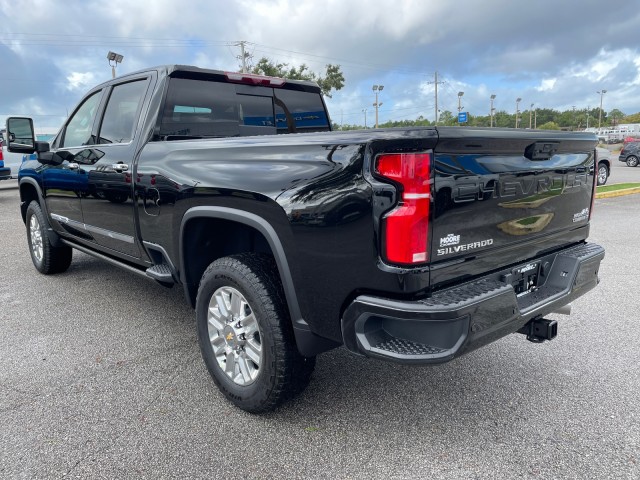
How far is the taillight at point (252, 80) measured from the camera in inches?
155

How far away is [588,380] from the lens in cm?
311

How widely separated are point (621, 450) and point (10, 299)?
5.08 meters

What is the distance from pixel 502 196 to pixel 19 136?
4.55m

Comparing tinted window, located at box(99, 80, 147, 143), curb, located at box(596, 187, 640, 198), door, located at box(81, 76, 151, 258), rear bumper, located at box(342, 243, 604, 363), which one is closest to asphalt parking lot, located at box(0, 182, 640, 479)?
rear bumper, located at box(342, 243, 604, 363)

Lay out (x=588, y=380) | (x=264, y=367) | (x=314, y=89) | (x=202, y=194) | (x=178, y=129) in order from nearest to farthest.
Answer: (x=264, y=367)
(x=202, y=194)
(x=588, y=380)
(x=178, y=129)
(x=314, y=89)

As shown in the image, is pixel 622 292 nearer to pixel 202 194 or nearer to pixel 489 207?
pixel 489 207

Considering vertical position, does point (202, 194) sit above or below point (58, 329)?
above

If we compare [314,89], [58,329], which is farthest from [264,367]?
[314,89]

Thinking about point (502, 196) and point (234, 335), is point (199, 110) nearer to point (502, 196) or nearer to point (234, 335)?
point (234, 335)

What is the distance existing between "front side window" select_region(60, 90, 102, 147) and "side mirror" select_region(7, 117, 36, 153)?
0.98 ft

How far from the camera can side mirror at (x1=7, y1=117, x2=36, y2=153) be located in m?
4.79

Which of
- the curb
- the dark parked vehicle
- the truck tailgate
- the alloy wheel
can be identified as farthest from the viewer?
the dark parked vehicle

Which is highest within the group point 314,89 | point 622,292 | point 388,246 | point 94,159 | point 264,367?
point 314,89

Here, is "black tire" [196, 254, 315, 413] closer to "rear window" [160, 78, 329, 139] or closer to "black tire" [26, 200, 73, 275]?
"rear window" [160, 78, 329, 139]
